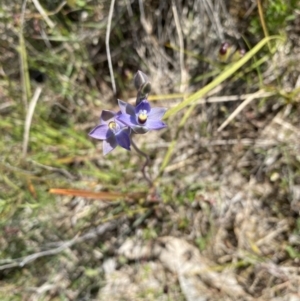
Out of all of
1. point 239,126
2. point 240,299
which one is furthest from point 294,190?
point 240,299

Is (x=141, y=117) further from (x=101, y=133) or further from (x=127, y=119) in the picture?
(x=101, y=133)

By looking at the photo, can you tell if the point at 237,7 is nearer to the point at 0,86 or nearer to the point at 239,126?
the point at 239,126

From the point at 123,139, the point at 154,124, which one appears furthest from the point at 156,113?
the point at 123,139

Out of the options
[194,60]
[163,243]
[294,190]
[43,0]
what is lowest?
[163,243]

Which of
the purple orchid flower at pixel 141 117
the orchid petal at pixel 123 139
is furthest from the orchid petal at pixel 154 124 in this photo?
the orchid petal at pixel 123 139

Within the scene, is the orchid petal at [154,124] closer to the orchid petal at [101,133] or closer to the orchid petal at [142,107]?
the orchid petal at [142,107]

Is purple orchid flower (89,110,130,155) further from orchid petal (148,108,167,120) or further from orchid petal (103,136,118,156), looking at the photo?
orchid petal (148,108,167,120)

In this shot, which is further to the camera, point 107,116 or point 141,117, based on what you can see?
point 107,116
